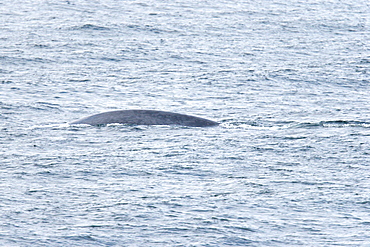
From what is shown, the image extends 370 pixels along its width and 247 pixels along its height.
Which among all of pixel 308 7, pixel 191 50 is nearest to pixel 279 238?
pixel 191 50

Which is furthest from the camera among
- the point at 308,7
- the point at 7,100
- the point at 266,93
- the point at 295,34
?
the point at 308,7

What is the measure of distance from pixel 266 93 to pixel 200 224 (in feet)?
49.7

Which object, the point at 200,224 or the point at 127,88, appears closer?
the point at 200,224

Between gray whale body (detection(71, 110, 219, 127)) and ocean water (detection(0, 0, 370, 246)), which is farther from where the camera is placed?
gray whale body (detection(71, 110, 219, 127))

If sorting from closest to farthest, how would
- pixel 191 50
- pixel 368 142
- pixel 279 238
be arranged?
pixel 279 238 < pixel 368 142 < pixel 191 50

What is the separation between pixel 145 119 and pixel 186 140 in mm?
2308

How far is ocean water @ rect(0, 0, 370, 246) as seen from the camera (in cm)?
1814

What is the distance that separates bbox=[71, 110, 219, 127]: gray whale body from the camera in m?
26.6

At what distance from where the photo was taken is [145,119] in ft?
87.6

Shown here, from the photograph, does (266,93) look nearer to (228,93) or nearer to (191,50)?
(228,93)

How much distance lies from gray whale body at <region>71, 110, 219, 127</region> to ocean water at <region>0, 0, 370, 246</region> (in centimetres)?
51

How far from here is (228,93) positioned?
32.5 metres

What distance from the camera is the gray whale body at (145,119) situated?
26594mm

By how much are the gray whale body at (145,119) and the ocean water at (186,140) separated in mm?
514
